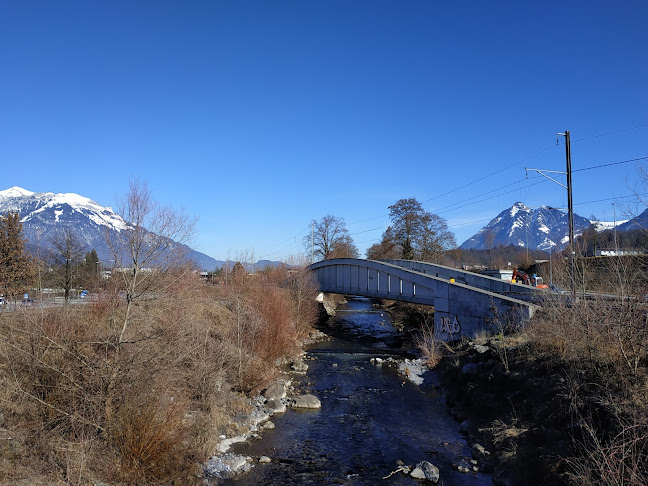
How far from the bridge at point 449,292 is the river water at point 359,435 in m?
5.01

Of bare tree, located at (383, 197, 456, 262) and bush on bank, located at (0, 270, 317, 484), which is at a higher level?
bare tree, located at (383, 197, 456, 262)

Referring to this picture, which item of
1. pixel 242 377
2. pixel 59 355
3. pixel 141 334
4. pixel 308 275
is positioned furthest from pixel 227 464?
pixel 308 275

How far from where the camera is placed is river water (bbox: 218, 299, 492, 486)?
38.0 feet

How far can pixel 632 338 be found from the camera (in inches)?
434

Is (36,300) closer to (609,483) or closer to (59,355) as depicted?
(59,355)

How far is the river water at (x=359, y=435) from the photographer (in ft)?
38.0

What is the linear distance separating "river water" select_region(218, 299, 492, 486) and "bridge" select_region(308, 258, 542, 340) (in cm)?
501

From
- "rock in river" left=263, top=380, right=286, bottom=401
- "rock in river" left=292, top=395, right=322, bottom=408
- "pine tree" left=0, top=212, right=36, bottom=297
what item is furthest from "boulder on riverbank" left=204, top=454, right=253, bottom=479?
"pine tree" left=0, top=212, right=36, bottom=297

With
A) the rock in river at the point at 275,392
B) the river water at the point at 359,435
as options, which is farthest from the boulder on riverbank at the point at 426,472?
the rock in river at the point at 275,392

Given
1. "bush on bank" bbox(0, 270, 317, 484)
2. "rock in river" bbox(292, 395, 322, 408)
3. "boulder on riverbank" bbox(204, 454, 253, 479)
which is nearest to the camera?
"bush on bank" bbox(0, 270, 317, 484)

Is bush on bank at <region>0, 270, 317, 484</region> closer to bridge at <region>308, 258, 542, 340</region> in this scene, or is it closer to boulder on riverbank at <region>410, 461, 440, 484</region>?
boulder on riverbank at <region>410, 461, 440, 484</region>

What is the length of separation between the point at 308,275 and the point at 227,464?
3021cm

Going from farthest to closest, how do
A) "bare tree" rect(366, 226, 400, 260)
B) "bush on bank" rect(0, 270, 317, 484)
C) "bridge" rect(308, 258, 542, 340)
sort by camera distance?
"bare tree" rect(366, 226, 400, 260) < "bridge" rect(308, 258, 542, 340) < "bush on bank" rect(0, 270, 317, 484)

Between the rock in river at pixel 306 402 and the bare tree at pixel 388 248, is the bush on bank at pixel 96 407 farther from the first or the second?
the bare tree at pixel 388 248
